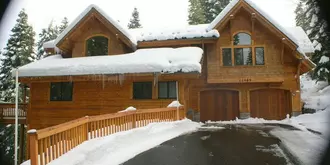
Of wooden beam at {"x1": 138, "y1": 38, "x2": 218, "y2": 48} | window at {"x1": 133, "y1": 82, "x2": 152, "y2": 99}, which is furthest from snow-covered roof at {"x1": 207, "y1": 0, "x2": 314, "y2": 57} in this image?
window at {"x1": 133, "y1": 82, "x2": 152, "y2": 99}

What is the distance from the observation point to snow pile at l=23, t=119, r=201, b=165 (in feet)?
18.9

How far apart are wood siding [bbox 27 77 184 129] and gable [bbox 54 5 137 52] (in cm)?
279

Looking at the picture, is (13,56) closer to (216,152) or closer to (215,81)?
(215,81)

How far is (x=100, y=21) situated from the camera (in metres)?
16.4

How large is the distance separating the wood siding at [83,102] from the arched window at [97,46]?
2.39 m

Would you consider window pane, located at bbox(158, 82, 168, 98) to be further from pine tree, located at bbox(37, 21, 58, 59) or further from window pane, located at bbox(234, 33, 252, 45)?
pine tree, located at bbox(37, 21, 58, 59)

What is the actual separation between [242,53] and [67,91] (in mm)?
11369

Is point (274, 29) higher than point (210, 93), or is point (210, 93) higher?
point (274, 29)

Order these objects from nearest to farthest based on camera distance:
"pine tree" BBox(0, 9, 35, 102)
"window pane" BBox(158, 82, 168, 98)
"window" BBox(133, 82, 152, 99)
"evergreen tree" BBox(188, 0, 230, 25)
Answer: "window pane" BBox(158, 82, 168, 98) → "window" BBox(133, 82, 152, 99) → "pine tree" BBox(0, 9, 35, 102) → "evergreen tree" BBox(188, 0, 230, 25)

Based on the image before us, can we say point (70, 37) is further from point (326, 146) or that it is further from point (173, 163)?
point (326, 146)

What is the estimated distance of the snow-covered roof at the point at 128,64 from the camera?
1328cm

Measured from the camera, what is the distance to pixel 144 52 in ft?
52.1

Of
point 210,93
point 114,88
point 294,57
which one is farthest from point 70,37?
point 294,57

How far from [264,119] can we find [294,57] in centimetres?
429
